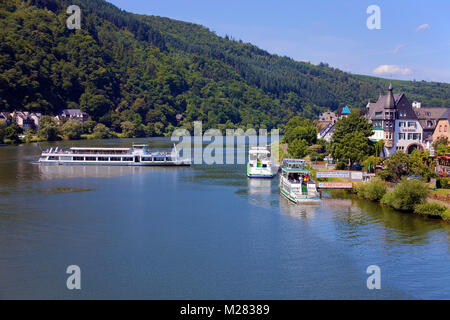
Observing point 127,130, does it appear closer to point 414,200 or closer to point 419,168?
point 419,168

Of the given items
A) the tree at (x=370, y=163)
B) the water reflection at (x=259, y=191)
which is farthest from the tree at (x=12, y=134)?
the tree at (x=370, y=163)

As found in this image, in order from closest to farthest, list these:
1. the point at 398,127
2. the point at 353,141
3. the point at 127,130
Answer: the point at 353,141, the point at 398,127, the point at 127,130

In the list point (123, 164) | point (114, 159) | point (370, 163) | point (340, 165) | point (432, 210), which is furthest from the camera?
point (114, 159)

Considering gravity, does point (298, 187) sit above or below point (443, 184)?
below

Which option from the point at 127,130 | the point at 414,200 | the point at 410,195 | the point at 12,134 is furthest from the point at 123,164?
the point at 127,130

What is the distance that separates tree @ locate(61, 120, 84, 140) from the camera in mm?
146250

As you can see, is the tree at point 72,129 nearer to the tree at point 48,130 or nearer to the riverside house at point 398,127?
the tree at point 48,130

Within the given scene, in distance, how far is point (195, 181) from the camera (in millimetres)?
70438

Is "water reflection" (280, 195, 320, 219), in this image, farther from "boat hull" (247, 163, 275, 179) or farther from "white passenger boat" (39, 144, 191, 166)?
"white passenger boat" (39, 144, 191, 166)

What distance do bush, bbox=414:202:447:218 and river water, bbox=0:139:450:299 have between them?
1033 mm

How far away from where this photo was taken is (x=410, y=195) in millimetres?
46625

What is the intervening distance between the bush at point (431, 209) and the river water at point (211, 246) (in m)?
1.03

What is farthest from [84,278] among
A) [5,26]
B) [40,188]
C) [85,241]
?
[5,26]

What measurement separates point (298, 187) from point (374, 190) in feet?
28.1
